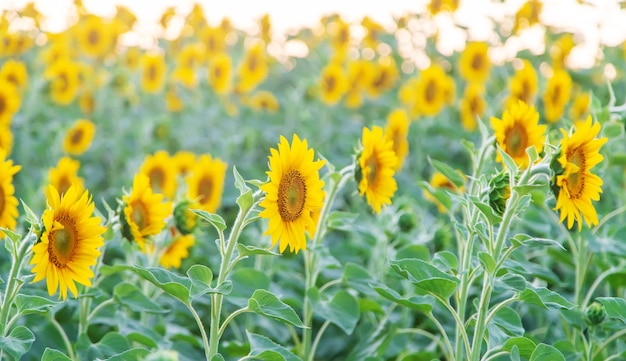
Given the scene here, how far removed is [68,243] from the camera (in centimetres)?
168

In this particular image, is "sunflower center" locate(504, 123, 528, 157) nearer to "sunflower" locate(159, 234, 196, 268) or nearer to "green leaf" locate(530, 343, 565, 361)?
"green leaf" locate(530, 343, 565, 361)

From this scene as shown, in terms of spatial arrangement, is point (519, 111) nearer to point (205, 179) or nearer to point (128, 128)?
point (205, 179)

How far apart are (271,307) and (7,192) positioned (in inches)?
26.3

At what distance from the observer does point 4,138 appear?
9.07 ft

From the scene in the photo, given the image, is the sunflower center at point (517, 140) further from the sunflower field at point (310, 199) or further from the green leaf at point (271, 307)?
the green leaf at point (271, 307)

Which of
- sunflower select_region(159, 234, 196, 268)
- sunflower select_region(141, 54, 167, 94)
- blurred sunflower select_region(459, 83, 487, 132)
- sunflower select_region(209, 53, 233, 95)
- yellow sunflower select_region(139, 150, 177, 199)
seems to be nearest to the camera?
A: sunflower select_region(159, 234, 196, 268)

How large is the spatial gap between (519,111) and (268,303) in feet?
2.42

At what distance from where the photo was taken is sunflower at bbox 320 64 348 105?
4.16 m

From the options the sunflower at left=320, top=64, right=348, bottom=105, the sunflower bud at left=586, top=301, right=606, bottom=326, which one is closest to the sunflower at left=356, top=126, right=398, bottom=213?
the sunflower bud at left=586, top=301, right=606, bottom=326

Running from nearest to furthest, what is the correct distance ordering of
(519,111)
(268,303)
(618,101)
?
1. (268,303)
2. (519,111)
3. (618,101)

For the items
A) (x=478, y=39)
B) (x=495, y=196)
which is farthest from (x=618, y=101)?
(x=495, y=196)

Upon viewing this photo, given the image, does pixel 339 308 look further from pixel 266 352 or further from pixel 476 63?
pixel 476 63

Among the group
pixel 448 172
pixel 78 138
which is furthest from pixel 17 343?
pixel 78 138

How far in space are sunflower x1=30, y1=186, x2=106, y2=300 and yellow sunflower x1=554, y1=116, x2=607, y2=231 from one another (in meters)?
0.88
